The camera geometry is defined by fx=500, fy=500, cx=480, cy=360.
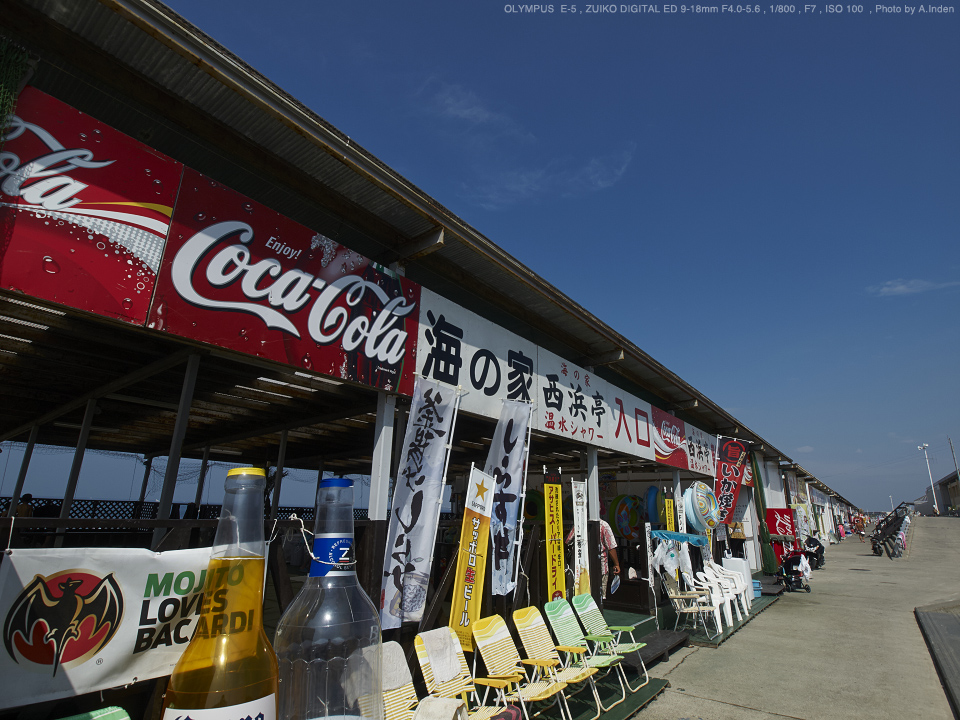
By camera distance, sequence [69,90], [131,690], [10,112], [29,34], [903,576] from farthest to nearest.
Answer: [903,576], [69,90], [29,34], [10,112], [131,690]

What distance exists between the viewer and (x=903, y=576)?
17.2m

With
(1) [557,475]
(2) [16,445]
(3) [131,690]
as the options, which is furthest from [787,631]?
(2) [16,445]

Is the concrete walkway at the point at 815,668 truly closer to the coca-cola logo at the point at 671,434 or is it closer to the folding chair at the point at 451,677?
the folding chair at the point at 451,677

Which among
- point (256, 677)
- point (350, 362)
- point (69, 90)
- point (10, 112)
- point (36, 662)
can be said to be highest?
point (69, 90)

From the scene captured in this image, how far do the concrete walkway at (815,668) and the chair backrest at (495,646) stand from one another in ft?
5.29

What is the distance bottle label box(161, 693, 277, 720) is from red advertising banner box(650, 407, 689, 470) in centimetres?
1033

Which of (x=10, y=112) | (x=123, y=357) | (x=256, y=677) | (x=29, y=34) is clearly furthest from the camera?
(x=123, y=357)

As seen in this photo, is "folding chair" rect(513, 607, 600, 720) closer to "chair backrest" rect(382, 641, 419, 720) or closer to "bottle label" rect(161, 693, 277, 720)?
"chair backrest" rect(382, 641, 419, 720)

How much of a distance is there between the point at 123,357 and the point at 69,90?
9.08 ft

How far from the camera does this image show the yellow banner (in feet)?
21.2

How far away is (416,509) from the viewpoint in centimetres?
473

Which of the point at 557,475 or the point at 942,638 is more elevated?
the point at 557,475

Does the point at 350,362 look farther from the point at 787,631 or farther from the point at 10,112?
the point at 787,631

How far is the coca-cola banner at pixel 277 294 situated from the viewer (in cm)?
364
